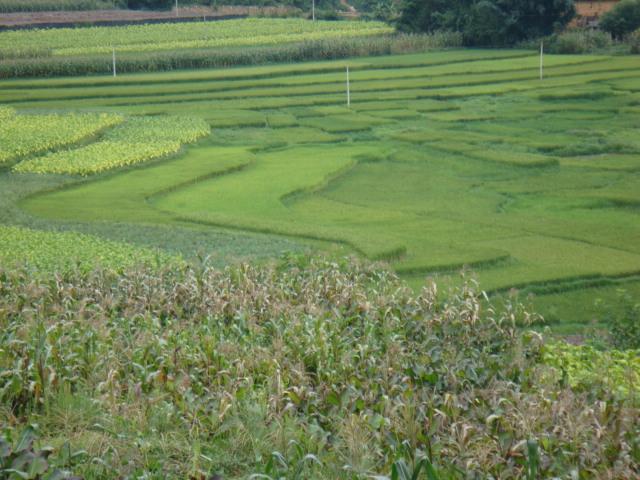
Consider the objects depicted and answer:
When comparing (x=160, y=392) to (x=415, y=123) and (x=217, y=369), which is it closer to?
(x=217, y=369)

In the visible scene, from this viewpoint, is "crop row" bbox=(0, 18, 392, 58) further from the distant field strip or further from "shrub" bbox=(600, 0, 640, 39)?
"shrub" bbox=(600, 0, 640, 39)

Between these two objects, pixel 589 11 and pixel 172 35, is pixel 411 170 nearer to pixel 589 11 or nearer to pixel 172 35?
pixel 172 35

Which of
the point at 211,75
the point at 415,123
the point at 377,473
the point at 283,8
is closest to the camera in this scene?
the point at 377,473

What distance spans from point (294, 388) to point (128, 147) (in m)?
13.7

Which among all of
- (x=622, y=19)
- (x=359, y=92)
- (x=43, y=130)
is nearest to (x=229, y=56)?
(x=359, y=92)

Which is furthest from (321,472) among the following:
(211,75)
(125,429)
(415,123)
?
(211,75)

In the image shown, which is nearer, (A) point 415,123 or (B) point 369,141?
(B) point 369,141

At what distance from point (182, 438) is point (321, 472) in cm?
90

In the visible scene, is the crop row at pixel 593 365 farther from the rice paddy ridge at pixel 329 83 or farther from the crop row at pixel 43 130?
the rice paddy ridge at pixel 329 83

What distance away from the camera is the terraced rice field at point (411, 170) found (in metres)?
11.7

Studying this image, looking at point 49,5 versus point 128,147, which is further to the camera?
point 49,5

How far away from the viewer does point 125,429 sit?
542 cm

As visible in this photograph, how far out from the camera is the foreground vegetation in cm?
500

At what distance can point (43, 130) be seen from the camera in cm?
2064
